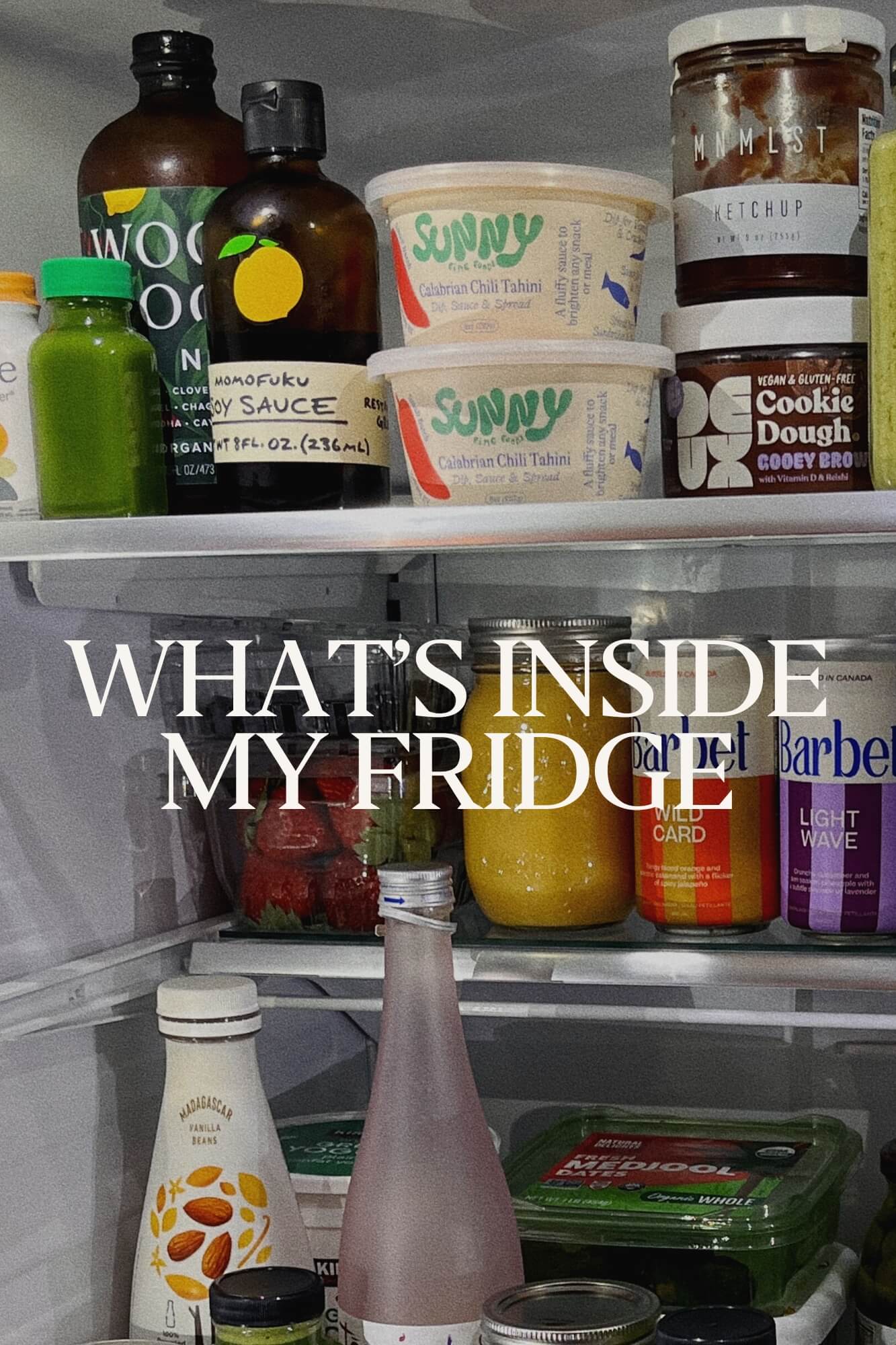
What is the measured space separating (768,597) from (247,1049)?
19.4 inches

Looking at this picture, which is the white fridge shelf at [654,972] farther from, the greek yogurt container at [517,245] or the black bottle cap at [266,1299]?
the greek yogurt container at [517,245]

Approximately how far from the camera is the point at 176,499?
3.45 ft

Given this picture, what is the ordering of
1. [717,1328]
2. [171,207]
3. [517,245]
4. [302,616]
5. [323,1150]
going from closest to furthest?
[717,1328] → [517,245] → [171,207] → [323,1150] → [302,616]

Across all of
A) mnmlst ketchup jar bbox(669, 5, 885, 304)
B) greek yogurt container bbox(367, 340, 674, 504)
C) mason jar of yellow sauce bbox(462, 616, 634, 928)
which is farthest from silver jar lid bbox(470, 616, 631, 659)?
mnmlst ketchup jar bbox(669, 5, 885, 304)

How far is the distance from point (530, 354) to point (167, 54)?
32 centimetres

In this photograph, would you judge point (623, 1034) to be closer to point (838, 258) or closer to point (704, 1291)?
point (704, 1291)

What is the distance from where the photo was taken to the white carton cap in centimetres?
104

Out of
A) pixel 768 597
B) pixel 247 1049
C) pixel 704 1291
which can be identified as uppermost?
pixel 768 597

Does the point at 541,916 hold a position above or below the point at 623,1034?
above

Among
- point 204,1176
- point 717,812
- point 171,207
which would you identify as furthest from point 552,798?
point 171,207

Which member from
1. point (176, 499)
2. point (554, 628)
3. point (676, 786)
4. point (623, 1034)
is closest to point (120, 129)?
point (176, 499)

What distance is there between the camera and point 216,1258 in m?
1.02

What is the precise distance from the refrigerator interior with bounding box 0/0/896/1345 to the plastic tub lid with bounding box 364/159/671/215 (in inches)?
11.8

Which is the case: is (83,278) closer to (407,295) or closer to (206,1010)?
(407,295)
